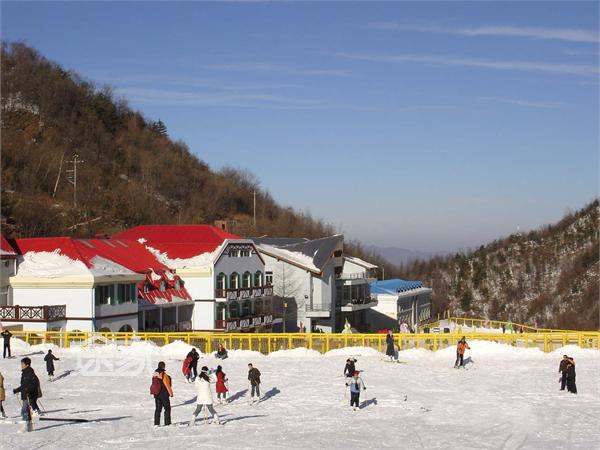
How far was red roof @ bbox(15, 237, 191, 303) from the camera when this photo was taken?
54.6m

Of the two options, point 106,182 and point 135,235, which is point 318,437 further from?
point 106,182

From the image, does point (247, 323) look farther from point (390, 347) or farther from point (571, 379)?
point (571, 379)

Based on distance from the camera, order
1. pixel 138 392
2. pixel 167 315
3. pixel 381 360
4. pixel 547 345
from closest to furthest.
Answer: pixel 138 392 < pixel 381 360 < pixel 547 345 < pixel 167 315

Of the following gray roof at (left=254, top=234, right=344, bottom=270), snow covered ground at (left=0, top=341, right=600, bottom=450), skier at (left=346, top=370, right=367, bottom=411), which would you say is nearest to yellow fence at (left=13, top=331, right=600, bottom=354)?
snow covered ground at (left=0, top=341, right=600, bottom=450)

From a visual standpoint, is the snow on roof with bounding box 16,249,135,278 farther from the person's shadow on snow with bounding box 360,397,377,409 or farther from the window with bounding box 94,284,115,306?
the person's shadow on snow with bounding box 360,397,377,409

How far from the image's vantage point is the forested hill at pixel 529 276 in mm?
126125

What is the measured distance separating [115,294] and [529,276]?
317ft

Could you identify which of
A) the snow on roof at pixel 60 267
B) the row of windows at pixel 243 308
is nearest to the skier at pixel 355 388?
the snow on roof at pixel 60 267

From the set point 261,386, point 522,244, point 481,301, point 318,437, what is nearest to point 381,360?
point 261,386

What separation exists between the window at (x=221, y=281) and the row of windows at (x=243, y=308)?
122cm

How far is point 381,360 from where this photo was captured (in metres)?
41.5

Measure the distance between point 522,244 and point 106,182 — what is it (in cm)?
6633

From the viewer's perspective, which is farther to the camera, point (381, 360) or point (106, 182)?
point (106, 182)

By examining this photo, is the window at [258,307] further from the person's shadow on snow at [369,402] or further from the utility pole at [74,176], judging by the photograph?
the utility pole at [74,176]
